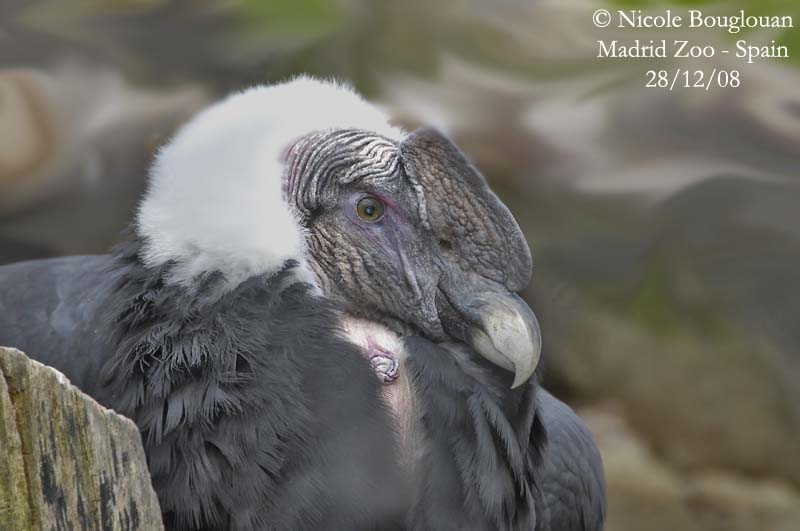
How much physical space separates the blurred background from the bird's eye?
198 centimetres

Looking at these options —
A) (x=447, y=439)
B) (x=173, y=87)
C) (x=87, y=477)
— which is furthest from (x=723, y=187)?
(x=87, y=477)

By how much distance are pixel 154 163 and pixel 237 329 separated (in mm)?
411

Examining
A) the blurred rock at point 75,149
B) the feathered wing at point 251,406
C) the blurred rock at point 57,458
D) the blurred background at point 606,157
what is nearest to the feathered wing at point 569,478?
the feathered wing at point 251,406

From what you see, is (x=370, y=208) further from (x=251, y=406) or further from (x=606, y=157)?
(x=606, y=157)

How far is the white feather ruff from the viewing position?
6.18 ft

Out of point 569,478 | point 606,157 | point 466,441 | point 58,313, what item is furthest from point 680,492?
point 58,313

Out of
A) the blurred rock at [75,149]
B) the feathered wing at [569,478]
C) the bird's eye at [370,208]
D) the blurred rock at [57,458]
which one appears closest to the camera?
the blurred rock at [57,458]

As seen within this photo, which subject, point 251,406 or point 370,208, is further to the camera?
point 370,208

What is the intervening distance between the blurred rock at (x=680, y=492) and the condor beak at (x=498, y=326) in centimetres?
226

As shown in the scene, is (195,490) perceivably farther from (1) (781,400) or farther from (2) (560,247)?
(1) (781,400)

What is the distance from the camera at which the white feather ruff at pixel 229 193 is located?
1883mm

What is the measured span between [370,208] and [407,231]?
0.08m

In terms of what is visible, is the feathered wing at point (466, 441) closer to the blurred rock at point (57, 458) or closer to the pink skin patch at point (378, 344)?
the pink skin patch at point (378, 344)

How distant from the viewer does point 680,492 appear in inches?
160
